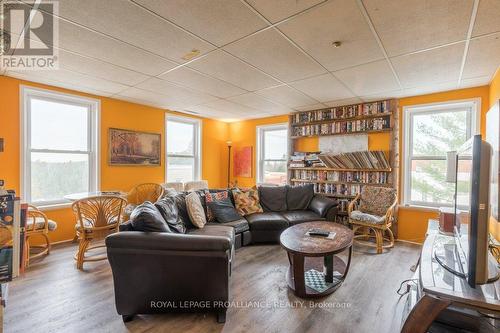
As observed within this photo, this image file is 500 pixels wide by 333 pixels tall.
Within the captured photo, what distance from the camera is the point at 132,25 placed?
195 cm

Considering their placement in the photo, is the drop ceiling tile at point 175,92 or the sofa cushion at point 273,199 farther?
the sofa cushion at point 273,199

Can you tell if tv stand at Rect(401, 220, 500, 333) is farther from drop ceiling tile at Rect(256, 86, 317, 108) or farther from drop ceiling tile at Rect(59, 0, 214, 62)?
drop ceiling tile at Rect(256, 86, 317, 108)

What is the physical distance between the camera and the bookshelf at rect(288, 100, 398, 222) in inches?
157

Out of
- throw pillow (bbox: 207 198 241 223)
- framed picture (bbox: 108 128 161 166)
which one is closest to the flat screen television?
throw pillow (bbox: 207 198 241 223)

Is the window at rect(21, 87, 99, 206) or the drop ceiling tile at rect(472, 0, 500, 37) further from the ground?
the drop ceiling tile at rect(472, 0, 500, 37)

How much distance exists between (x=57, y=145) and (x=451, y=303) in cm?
480

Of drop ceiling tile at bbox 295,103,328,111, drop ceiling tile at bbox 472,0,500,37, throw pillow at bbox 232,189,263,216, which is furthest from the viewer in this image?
drop ceiling tile at bbox 295,103,328,111

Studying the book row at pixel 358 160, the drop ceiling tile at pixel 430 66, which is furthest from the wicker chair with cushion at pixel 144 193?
the drop ceiling tile at pixel 430 66

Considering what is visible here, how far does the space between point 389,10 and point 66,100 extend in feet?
14.5

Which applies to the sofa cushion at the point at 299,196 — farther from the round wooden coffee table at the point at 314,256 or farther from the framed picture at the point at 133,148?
the framed picture at the point at 133,148

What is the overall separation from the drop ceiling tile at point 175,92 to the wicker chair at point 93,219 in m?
1.66

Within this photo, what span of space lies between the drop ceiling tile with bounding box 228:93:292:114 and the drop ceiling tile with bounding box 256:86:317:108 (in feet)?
0.55

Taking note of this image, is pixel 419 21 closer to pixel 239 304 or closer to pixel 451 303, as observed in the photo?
pixel 451 303

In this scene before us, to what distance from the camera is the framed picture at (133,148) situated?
4.14 m
